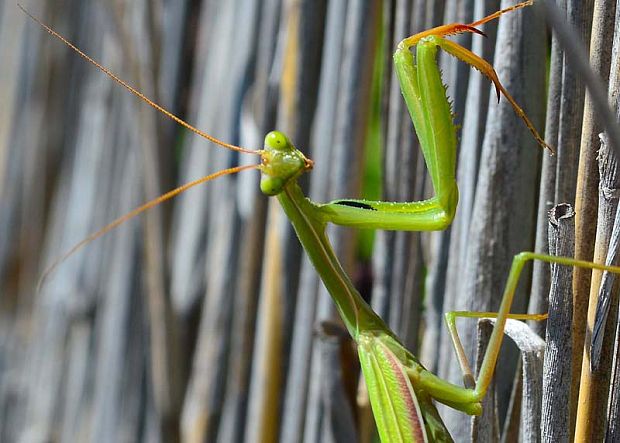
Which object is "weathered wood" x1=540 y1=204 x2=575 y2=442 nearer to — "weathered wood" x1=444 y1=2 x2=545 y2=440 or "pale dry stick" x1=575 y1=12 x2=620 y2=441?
"pale dry stick" x1=575 y1=12 x2=620 y2=441

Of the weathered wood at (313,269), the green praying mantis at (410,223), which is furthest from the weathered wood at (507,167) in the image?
the weathered wood at (313,269)

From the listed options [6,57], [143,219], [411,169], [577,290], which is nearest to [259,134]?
[143,219]

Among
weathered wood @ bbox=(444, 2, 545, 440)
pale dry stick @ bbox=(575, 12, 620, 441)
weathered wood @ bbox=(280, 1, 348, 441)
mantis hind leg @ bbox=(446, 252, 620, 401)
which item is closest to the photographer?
pale dry stick @ bbox=(575, 12, 620, 441)

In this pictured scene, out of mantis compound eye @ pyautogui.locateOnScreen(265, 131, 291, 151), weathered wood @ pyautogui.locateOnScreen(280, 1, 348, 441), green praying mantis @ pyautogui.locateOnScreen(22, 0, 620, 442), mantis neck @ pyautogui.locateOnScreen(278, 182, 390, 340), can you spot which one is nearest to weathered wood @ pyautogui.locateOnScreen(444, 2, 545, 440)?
green praying mantis @ pyautogui.locateOnScreen(22, 0, 620, 442)

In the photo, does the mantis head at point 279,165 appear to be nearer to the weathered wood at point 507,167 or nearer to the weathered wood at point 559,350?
the weathered wood at point 507,167

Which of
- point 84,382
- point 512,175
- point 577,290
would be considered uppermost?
point 512,175

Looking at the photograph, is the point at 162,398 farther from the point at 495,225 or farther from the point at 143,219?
the point at 495,225
